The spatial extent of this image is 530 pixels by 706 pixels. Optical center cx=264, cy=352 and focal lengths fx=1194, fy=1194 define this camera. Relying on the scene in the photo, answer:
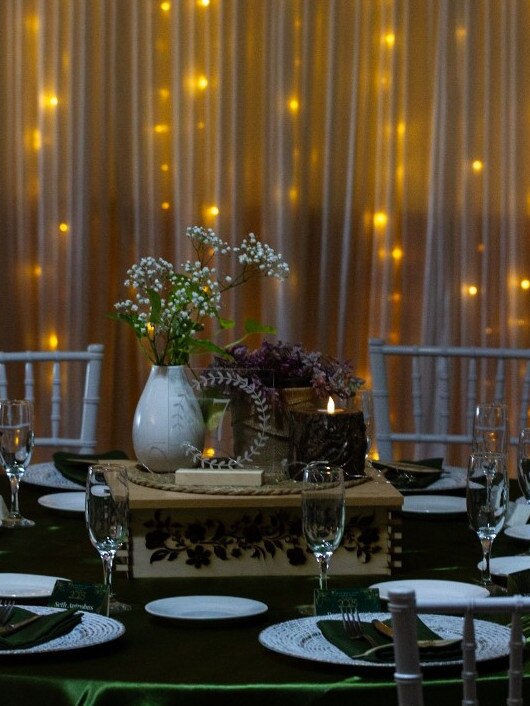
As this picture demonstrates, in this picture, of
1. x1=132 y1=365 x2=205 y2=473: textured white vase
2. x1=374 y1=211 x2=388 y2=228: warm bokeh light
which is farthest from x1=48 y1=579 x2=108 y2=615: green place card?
x1=374 y1=211 x2=388 y2=228: warm bokeh light

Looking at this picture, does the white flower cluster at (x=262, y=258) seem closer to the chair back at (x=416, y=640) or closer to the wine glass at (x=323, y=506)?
the wine glass at (x=323, y=506)

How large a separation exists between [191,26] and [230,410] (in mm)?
2368

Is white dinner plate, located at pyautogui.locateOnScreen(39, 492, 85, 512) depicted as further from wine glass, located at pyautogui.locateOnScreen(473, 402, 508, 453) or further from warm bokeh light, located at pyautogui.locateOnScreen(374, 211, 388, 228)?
warm bokeh light, located at pyautogui.locateOnScreen(374, 211, 388, 228)

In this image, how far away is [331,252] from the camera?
13.0ft

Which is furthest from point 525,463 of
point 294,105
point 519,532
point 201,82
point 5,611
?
point 201,82

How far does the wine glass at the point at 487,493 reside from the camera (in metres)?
1.47

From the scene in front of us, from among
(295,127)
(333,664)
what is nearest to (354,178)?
(295,127)

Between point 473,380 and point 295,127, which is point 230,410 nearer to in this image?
point 473,380

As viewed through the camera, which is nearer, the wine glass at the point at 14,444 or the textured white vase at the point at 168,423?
the textured white vase at the point at 168,423

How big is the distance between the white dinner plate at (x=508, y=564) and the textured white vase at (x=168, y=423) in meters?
0.47

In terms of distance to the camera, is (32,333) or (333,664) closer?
(333,664)

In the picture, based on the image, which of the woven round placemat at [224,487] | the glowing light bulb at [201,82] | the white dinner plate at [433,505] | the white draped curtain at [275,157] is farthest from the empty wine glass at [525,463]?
the glowing light bulb at [201,82]

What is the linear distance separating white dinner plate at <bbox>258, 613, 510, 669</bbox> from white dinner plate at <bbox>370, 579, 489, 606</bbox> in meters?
0.09

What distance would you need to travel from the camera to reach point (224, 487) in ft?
5.39
